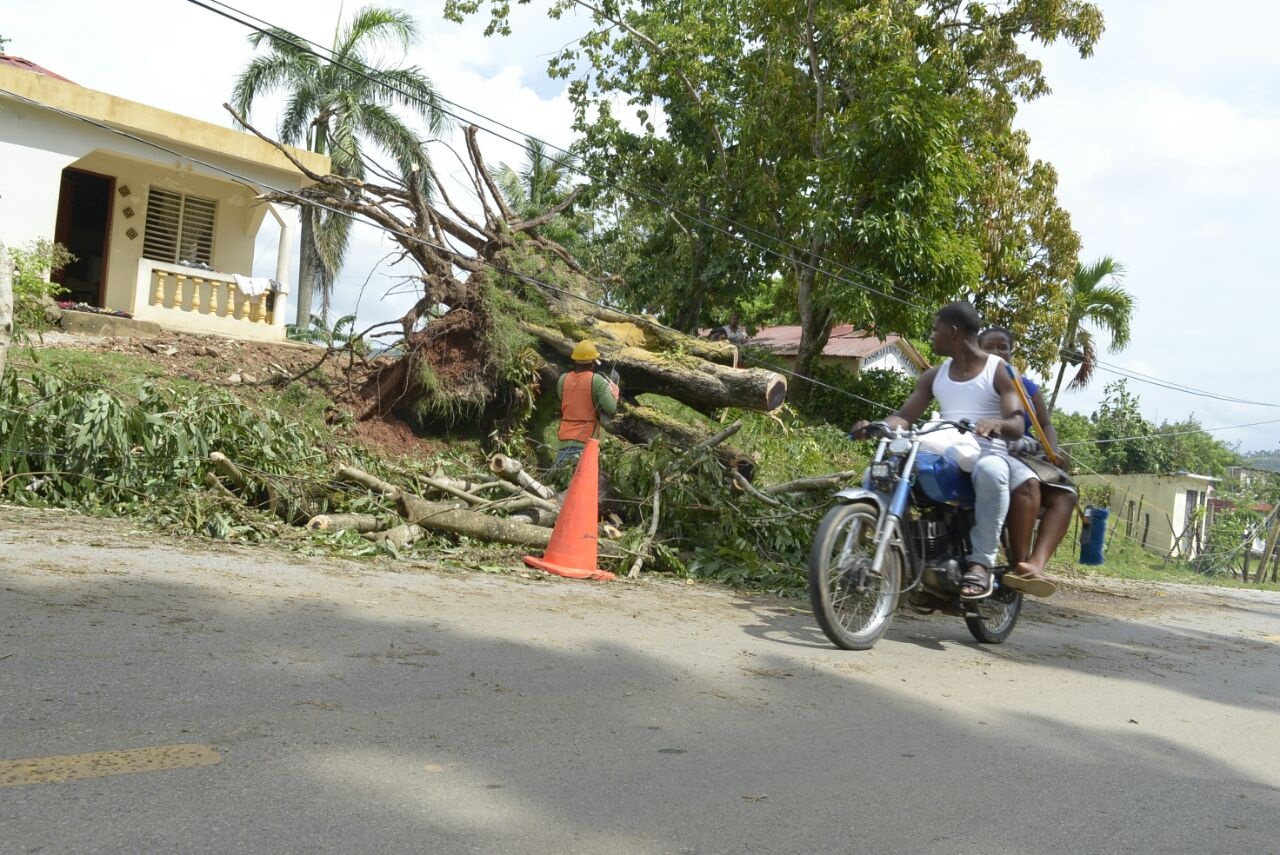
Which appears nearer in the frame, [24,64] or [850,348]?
[24,64]

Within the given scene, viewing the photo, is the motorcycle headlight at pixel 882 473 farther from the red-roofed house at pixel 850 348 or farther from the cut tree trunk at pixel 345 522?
the red-roofed house at pixel 850 348

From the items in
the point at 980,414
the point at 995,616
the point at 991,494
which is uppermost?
the point at 980,414

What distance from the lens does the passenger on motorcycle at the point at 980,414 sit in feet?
20.3

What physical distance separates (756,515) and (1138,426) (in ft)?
130

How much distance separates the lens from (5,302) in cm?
775

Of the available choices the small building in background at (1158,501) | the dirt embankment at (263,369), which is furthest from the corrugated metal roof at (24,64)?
the small building in background at (1158,501)

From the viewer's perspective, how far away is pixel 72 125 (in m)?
18.1

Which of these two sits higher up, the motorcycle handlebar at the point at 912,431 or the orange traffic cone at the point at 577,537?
the motorcycle handlebar at the point at 912,431

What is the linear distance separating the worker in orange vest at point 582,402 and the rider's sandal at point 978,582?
4360 mm

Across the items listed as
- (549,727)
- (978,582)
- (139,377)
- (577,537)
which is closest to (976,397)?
(978,582)

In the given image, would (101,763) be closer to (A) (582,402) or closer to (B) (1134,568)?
(A) (582,402)

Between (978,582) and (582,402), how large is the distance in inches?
187

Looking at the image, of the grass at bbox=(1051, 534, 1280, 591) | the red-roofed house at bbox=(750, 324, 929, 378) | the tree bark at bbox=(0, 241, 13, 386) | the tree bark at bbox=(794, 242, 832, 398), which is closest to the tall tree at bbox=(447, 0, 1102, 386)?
the tree bark at bbox=(794, 242, 832, 398)

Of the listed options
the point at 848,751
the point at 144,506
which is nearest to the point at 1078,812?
the point at 848,751
